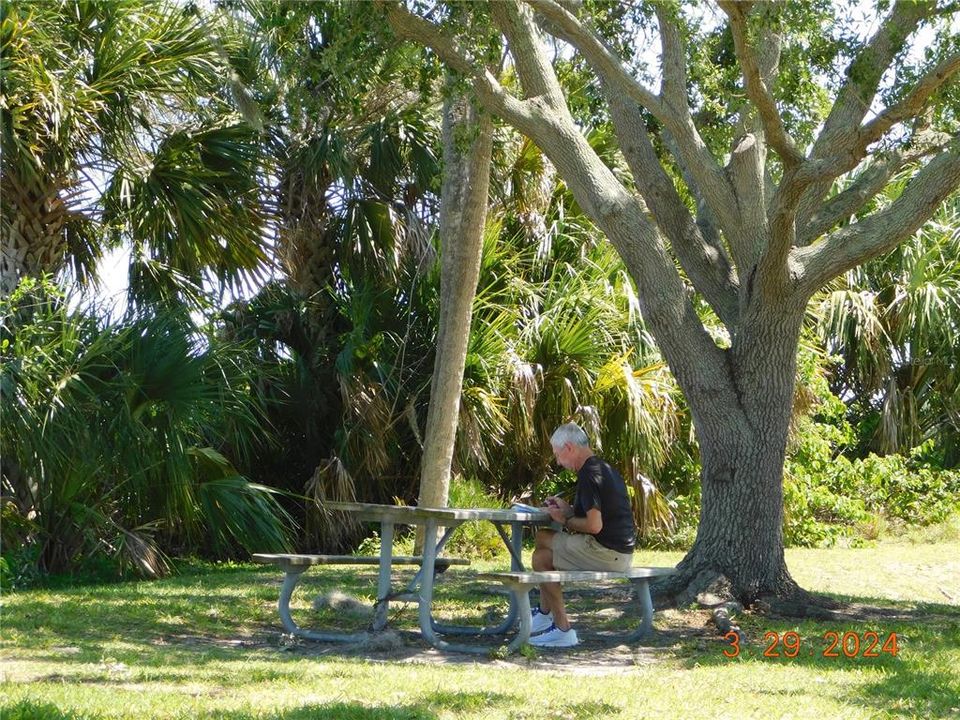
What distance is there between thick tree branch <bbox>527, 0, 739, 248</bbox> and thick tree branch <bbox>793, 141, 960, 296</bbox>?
677mm

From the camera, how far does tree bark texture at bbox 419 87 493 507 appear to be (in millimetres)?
11531

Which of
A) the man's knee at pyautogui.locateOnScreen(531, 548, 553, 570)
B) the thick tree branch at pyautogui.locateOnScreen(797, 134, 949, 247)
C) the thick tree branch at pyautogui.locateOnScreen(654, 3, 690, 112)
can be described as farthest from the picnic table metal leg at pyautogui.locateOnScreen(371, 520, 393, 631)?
the thick tree branch at pyautogui.locateOnScreen(797, 134, 949, 247)

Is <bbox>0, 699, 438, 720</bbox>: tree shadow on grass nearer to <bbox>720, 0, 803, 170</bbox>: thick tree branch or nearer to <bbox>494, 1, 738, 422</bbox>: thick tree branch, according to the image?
<bbox>494, 1, 738, 422</bbox>: thick tree branch

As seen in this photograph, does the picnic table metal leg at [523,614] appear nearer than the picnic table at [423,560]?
Yes

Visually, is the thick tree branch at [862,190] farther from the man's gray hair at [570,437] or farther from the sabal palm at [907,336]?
the sabal palm at [907,336]

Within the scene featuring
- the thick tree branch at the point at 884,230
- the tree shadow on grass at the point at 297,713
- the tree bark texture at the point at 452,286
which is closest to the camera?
the tree shadow on grass at the point at 297,713

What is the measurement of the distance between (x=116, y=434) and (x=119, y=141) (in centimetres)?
311

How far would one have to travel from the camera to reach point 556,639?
7488 mm

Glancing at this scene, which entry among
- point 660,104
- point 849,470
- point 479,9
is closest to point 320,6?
point 479,9

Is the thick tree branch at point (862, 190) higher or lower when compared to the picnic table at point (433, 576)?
higher

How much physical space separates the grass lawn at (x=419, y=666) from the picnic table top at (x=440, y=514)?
2.52 feet

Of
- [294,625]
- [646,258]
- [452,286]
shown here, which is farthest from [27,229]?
[646,258]

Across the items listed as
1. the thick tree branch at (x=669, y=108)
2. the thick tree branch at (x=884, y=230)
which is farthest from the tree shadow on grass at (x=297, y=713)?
the thick tree branch at (x=884, y=230)
